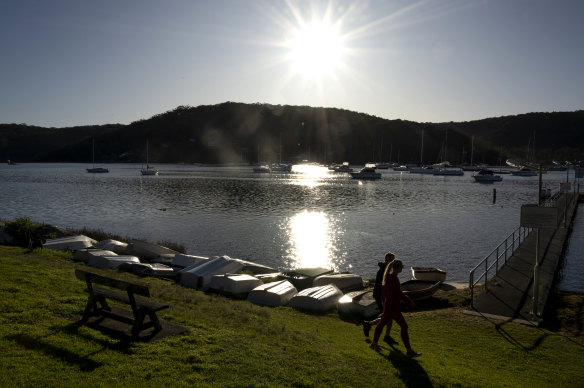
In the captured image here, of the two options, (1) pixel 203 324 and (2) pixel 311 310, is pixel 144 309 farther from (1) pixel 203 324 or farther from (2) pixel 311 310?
(2) pixel 311 310

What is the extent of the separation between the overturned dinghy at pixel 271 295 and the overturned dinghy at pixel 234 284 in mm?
556

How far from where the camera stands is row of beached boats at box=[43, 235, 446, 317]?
13.9 metres

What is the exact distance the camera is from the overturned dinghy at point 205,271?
1650 cm

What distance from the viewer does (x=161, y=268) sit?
1869 centimetres

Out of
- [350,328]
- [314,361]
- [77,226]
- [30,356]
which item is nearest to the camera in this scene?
[30,356]

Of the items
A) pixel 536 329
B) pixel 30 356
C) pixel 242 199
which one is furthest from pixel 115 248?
pixel 242 199

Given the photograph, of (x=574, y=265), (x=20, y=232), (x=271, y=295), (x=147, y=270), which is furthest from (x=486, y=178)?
Answer: (x=20, y=232)

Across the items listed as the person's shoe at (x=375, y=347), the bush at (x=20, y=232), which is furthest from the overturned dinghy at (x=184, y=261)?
the person's shoe at (x=375, y=347)

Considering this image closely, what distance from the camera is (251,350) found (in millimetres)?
7797

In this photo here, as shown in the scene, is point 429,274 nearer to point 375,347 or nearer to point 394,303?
point 375,347

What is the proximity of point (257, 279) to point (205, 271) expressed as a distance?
2.26 metres

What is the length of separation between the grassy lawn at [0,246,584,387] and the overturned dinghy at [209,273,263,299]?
2.90m

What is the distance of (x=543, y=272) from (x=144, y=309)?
1720 cm

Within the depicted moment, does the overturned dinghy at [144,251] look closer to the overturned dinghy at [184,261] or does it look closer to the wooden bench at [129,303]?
the overturned dinghy at [184,261]
